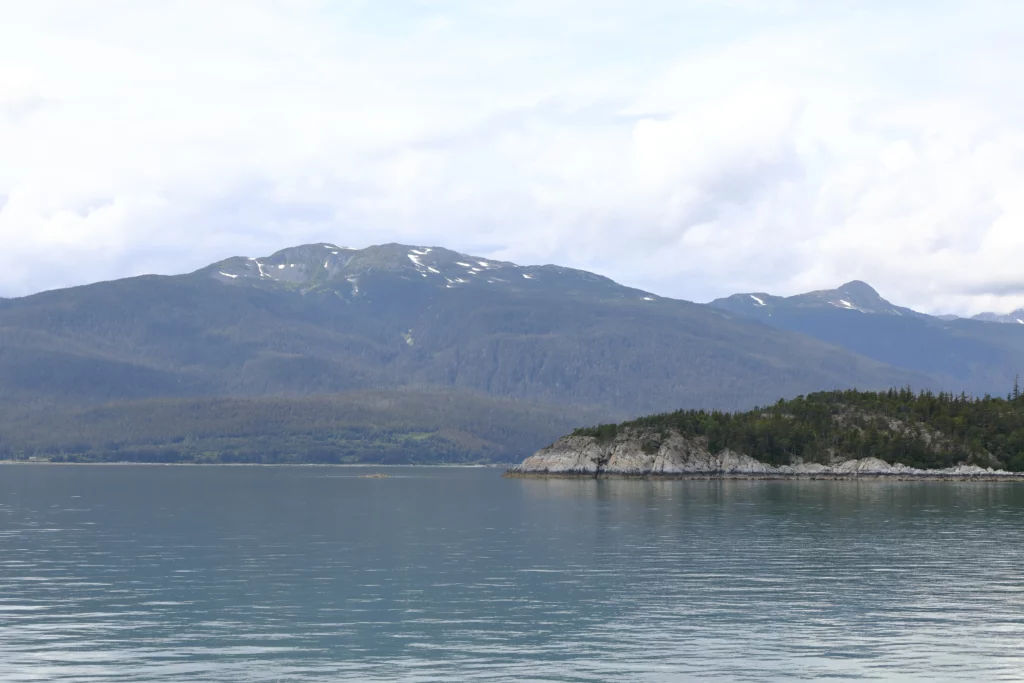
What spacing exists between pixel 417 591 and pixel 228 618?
46.3 ft

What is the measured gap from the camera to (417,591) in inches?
2970

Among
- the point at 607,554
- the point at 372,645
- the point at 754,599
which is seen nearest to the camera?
the point at 372,645

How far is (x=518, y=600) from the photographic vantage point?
71.6 m

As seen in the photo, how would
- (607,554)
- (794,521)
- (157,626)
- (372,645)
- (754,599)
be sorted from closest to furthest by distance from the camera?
(372,645)
(157,626)
(754,599)
(607,554)
(794,521)

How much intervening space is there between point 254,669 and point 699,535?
6798 centimetres

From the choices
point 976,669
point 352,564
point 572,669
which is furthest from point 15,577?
point 976,669

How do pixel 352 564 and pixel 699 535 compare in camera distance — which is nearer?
pixel 352 564

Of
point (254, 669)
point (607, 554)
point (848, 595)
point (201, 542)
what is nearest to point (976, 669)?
point (848, 595)

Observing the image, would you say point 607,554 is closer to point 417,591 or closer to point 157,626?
point 417,591

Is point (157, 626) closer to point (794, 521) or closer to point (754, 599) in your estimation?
point (754, 599)

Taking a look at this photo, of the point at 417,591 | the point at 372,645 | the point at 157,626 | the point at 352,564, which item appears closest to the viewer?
the point at 372,645

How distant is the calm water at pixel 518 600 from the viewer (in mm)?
52625

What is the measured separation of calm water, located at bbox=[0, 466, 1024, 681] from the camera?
52625 millimetres

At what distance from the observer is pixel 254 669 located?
51.5m
